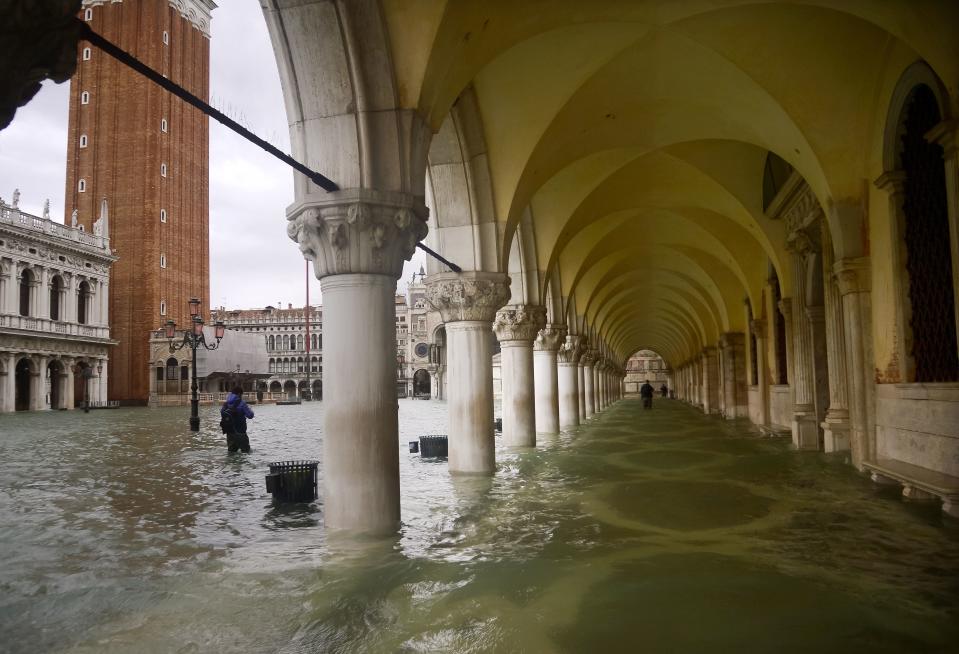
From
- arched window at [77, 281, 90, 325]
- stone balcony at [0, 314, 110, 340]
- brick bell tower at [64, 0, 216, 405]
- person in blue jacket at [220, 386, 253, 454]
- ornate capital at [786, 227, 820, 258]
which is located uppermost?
brick bell tower at [64, 0, 216, 405]

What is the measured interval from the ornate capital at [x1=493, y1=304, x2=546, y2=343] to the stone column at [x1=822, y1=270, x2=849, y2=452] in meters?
4.93

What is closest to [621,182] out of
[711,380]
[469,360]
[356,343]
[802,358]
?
[802,358]

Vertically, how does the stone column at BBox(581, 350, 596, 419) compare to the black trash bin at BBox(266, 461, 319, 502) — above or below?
above

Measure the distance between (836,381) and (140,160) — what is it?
4656 centimetres

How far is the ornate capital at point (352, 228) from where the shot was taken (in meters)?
5.94

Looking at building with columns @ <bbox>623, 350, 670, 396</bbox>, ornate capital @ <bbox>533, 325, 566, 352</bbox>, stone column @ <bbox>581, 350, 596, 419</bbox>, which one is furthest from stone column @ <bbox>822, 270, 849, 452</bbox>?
building with columns @ <bbox>623, 350, 670, 396</bbox>

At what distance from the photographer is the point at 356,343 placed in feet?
19.8

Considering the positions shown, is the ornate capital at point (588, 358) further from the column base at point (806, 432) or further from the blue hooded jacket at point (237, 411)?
the blue hooded jacket at point (237, 411)

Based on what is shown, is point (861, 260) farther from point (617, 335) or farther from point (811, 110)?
point (617, 335)

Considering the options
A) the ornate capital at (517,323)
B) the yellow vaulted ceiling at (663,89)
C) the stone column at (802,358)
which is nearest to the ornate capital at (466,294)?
the yellow vaulted ceiling at (663,89)

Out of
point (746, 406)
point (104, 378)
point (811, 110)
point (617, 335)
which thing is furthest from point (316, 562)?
point (104, 378)

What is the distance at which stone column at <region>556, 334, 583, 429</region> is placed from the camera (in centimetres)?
2012

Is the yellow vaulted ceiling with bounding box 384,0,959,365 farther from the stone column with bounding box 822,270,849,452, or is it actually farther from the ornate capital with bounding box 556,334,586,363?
the ornate capital with bounding box 556,334,586,363

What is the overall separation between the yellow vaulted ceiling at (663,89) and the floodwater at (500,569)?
3670mm
